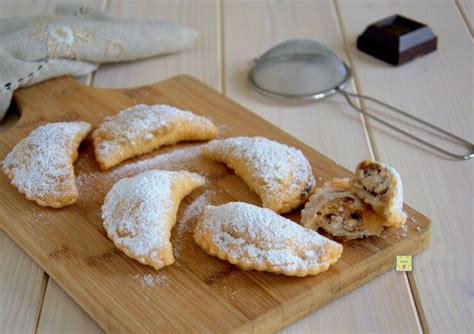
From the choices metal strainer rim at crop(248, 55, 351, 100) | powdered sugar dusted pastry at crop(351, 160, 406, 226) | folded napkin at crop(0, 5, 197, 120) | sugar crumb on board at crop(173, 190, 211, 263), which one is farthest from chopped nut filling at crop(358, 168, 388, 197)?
folded napkin at crop(0, 5, 197, 120)

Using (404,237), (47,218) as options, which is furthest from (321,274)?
(47,218)

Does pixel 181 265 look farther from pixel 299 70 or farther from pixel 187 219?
pixel 299 70

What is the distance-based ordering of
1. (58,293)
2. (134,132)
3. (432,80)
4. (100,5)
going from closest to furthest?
(58,293) → (134,132) → (432,80) → (100,5)

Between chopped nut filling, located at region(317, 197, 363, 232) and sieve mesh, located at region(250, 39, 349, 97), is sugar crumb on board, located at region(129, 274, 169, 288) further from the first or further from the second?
sieve mesh, located at region(250, 39, 349, 97)

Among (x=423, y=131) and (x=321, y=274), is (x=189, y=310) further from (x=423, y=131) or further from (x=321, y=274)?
(x=423, y=131)

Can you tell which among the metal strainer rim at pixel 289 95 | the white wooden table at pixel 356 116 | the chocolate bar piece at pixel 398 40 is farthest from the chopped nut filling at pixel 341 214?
the chocolate bar piece at pixel 398 40
